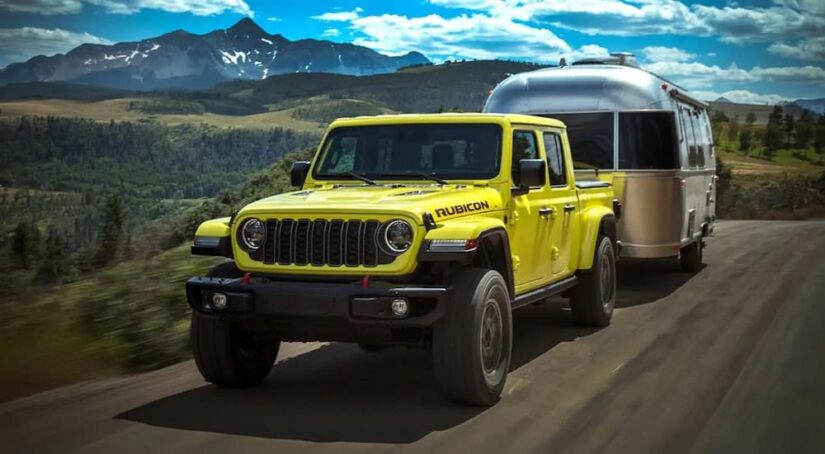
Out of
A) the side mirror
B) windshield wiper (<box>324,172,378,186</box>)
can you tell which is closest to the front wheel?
windshield wiper (<box>324,172,378,186</box>)

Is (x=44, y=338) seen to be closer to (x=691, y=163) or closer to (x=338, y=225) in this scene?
(x=338, y=225)

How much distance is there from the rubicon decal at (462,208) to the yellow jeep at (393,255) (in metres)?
0.01

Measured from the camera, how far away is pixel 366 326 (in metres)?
6.05

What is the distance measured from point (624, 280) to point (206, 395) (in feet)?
28.5

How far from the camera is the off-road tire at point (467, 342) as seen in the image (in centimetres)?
600

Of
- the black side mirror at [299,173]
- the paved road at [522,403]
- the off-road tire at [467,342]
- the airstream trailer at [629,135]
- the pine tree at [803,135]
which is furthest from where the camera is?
the pine tree at [803,135]

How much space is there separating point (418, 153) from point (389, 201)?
4.44ft

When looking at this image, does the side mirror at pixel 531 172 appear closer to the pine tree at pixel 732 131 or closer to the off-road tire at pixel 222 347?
the off-road tire at pixel 222 347

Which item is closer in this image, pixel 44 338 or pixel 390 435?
pixel 390 435

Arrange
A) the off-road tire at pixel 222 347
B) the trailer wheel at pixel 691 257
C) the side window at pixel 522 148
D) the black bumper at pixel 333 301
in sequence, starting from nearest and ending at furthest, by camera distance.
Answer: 1. the black bumper at pixel 333 301
2. the off-road tire at pixel 222 347
3. the side window at pixel 522 148
4. the trailer wheel at pixel 691 257

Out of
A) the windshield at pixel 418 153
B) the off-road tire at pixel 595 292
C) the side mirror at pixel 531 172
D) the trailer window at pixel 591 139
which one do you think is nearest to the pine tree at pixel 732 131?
the trailer window at pixel 591 139

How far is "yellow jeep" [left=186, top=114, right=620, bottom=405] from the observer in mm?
6008

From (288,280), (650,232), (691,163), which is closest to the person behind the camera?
(288,280)

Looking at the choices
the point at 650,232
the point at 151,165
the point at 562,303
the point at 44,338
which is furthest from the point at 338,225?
the point at 151,165
